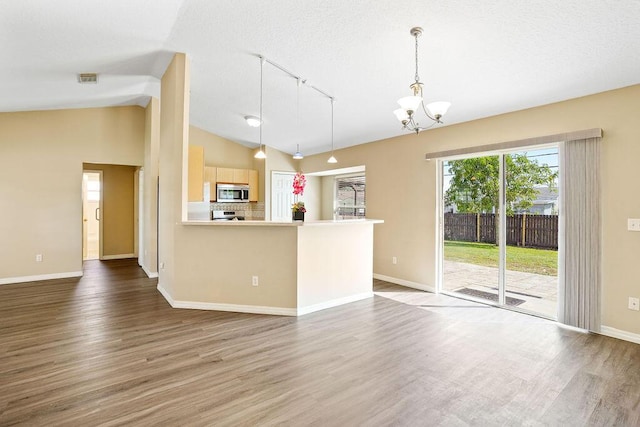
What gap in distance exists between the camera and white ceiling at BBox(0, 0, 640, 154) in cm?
252

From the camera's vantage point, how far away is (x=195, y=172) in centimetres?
514

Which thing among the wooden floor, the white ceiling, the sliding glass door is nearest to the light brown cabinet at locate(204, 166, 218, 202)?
the white ceiling

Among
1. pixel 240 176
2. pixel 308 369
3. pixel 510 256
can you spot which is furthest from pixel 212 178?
pixel 510 256

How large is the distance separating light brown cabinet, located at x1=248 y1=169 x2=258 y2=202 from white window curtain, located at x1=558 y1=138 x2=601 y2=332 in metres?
Answer: 5.53

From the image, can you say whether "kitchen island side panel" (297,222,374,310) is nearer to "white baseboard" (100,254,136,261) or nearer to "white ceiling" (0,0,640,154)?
"white ceiling" (0,0,640,154)

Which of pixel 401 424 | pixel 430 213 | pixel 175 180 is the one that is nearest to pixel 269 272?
pixel 175 180

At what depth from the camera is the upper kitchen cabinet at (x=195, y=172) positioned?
16.5 feet

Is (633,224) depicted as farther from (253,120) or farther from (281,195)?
(281,195)

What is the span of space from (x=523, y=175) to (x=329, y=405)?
12.0 feet

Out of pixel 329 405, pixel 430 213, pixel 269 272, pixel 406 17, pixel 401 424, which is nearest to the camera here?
pixel 401 424

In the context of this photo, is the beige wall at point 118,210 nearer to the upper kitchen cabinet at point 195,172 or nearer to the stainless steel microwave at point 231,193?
the stainless steel microwave at point 231,193

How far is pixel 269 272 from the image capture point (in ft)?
12.5

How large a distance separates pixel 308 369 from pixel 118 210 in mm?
7087

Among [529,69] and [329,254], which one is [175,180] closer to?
[329,254]
